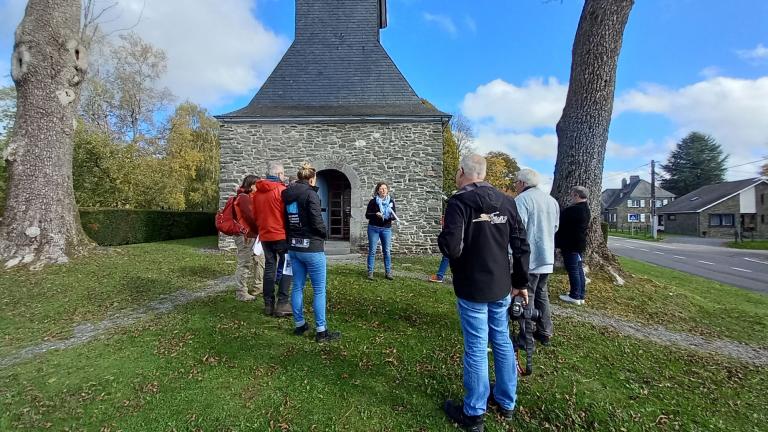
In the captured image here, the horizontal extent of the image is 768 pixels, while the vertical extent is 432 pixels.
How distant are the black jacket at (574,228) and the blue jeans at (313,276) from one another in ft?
11.2

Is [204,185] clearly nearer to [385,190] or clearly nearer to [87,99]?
[87,99]

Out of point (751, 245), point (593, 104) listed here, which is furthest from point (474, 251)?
point (751, 245)

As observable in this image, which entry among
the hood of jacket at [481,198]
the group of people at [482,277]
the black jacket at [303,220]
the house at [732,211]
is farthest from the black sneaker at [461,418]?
the house at [732,211]

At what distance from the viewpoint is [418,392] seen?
3.01m

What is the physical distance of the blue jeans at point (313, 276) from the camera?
12.0ft

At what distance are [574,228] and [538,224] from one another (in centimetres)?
178

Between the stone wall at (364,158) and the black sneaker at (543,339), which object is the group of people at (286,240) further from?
the stone wall at (364,158)

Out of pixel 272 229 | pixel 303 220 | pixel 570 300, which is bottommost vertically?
pixel 570 300

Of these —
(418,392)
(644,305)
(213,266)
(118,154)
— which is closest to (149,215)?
(118,154)

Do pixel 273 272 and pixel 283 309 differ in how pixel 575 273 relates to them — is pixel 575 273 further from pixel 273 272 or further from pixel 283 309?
pixel 273 272

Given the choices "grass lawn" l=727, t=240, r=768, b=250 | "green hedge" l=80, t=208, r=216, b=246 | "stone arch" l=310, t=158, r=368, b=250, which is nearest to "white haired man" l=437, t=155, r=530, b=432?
"stone arch" l=310, t=158, r=368, b=250

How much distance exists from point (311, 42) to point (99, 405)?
13.7 m

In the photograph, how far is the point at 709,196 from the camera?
124 feet

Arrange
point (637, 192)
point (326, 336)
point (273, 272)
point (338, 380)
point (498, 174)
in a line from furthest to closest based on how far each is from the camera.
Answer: point (637, 192) → point (498, 174) → point (273, 272) → point (326, 336) → point (338, 380)
